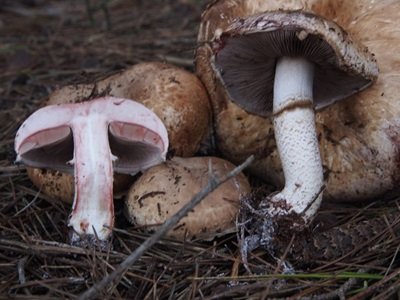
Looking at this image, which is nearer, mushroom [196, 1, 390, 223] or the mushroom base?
mushroom [196, 1, 390, 223]

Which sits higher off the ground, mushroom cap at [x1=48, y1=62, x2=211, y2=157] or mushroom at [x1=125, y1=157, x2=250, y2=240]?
mushroom cap at [x1=48, y1=62, x2=211, y2=157]

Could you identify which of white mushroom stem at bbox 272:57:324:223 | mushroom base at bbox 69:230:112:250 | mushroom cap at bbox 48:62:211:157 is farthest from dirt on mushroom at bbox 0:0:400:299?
mushroom cap at bbox 48:62:211:157

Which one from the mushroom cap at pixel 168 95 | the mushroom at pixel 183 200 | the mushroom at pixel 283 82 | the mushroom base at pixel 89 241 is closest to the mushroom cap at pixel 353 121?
the mushroom at pixel 283 82

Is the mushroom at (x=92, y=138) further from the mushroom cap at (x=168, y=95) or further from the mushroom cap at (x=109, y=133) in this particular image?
the mushroom cap at (x=168, y=95)

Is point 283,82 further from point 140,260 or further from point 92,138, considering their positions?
point 140,260

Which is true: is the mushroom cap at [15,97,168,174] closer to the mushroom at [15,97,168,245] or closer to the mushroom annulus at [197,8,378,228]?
the mushroom at [15,97,168,245]

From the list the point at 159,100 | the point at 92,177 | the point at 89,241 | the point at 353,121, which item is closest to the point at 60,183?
the point at 92,177

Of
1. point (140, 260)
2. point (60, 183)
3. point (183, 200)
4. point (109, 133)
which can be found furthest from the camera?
point (60, 183)
